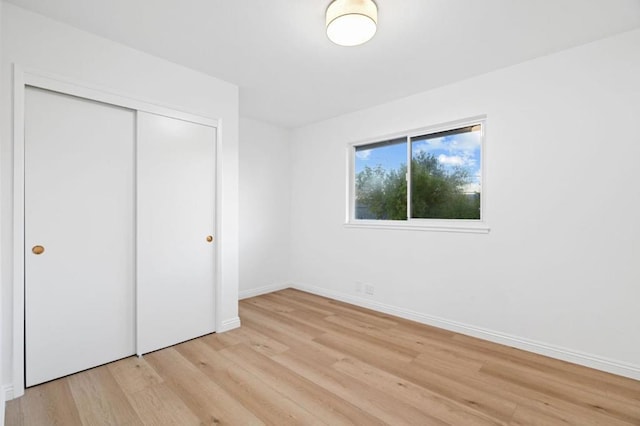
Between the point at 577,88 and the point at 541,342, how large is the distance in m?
→ 2.12

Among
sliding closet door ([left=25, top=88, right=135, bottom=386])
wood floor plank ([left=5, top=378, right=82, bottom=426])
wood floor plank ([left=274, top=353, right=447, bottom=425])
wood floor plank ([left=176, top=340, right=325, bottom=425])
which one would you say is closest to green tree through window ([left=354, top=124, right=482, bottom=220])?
wood floor plank ([left=274, top=353, right=447, bottom=425])

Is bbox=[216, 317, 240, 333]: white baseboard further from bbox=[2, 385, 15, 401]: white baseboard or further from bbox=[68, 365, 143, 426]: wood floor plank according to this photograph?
bbox=[2, 385, 15, 401]: white baseboard

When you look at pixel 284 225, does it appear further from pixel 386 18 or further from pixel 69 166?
pixel 386 18

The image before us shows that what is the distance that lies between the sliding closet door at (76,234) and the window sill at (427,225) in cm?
259

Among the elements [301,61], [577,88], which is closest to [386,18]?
[301,61]

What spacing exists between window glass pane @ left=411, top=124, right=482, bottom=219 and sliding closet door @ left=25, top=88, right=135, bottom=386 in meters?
2.90

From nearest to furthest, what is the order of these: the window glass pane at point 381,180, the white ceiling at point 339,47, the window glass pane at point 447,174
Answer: the white ceiling at point 339,47, the window glass pane at point 447,174, the window glass pane at point 381,180

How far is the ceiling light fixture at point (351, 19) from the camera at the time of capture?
6.01 feet

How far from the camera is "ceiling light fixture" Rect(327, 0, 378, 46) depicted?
1.83m

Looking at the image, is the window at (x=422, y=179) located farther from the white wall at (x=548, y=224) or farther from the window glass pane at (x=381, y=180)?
the white wall at (x=548, y=224)

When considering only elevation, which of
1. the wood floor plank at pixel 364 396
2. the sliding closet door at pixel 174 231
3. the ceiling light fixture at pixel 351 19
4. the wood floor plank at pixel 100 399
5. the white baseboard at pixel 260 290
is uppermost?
the ceiling light fixture at pixel 351 19

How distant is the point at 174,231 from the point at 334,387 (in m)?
1.89

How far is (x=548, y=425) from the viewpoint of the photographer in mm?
1711

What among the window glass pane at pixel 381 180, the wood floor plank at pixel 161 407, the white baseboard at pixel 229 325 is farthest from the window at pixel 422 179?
the wood floor plank at pixel 161 407
